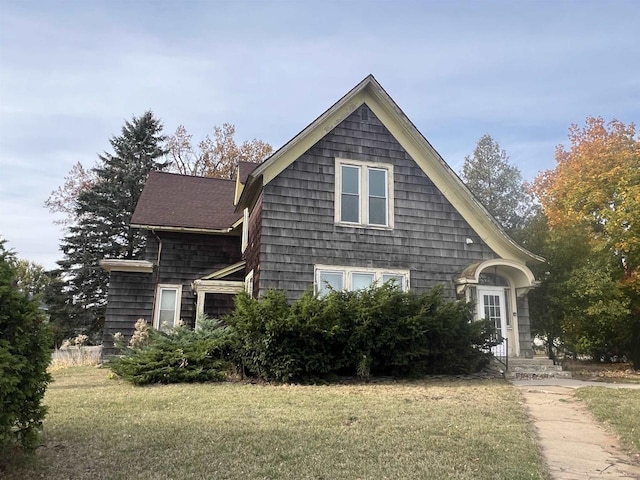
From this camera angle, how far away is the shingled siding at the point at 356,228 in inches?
A: 502

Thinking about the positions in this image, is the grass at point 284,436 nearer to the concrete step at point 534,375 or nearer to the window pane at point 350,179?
the concrete step at point 534,375

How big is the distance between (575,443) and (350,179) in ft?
30.0

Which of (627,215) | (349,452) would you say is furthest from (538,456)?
(627,215)

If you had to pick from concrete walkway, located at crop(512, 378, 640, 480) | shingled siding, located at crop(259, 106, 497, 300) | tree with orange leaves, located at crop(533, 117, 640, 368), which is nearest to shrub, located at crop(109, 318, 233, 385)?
shingled siding, located at crop(259, 106, 497, 300)

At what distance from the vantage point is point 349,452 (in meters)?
4.94

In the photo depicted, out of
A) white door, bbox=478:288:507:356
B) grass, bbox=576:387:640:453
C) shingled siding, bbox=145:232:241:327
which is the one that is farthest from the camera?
shingled siding, bbox=145:232:241:327

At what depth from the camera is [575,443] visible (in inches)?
230

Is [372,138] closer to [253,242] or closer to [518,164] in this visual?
[253,242]

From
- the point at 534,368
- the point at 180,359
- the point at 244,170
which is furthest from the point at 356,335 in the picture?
the point at 244,170

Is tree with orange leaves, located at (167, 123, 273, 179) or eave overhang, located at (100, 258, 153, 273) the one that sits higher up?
tree with orange leaves, located at (167, 123, 273, 179)

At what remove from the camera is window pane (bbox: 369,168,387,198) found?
13.8 meters

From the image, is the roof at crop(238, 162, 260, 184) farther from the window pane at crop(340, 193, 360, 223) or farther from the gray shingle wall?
the window pane at crop(340, 193, 360, 223)

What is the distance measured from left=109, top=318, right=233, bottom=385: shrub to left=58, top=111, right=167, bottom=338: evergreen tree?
21465 millimetres

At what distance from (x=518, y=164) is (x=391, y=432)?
4737 cm
